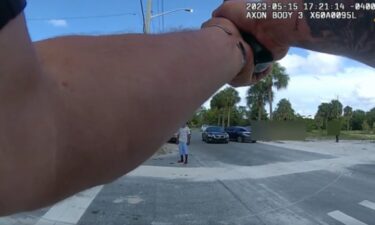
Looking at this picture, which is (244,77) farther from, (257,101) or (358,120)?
(358,120)

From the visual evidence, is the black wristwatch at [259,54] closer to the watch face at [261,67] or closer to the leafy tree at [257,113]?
the watch face at [261,67]

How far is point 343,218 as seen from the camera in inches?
263

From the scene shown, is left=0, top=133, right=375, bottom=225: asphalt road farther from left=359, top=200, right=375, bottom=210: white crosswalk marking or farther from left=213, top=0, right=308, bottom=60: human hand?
left=213, top=0, right=308, bottom=60: human hand

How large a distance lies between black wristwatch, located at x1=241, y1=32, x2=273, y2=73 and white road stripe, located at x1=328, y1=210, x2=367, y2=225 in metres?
5.59

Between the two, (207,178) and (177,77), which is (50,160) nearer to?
(177,77)

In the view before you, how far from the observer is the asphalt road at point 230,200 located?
249 inches

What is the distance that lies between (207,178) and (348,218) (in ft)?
15.4

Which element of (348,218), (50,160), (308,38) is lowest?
(348,218)

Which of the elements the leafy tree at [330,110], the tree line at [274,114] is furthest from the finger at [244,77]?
the leafy tree at [330,110]

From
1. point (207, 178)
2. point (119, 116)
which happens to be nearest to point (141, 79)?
point (119, 116)

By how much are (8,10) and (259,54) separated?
2.44ft

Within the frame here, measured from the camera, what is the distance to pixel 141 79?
0.95 metres

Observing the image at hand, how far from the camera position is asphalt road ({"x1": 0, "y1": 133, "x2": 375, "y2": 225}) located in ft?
20.7

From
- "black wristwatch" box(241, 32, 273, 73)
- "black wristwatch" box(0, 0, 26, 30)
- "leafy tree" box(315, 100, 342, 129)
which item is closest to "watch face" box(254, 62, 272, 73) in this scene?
"black wristwatch" box(241, 32, 273, 73)
